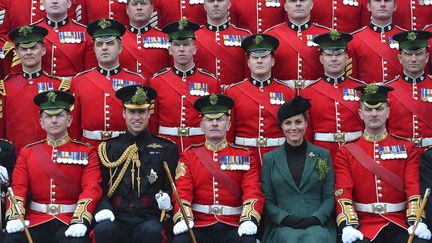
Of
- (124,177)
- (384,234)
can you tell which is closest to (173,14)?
(124,177)

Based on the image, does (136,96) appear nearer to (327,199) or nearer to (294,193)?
(294,193)

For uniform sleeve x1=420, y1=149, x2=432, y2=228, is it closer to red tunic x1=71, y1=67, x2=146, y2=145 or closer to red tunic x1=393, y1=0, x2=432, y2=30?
red tunic x1=393, y1=0, x2=432, y2=30

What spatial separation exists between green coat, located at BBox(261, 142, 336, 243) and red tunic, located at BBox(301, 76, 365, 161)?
691 mm

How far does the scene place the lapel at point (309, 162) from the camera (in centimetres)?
1007

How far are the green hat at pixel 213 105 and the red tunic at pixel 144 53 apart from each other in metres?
1.39

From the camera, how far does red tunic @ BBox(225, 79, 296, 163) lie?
35.7ft

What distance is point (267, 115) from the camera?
10891 millimetres

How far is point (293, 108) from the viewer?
10.1 metres

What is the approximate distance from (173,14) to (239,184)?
2.58m

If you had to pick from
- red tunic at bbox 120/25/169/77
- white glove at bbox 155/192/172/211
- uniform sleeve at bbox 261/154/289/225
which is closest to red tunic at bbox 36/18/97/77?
red tunic at bbox 120/25/169/77

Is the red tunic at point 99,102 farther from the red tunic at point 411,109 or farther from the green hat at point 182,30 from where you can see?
the red tunic at point 411,109

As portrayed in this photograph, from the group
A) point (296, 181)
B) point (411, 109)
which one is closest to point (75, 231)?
point (296, 181)

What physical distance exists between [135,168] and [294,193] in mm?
1461

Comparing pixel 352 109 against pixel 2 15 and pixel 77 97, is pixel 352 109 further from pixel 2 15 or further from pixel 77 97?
pixel 2 15
